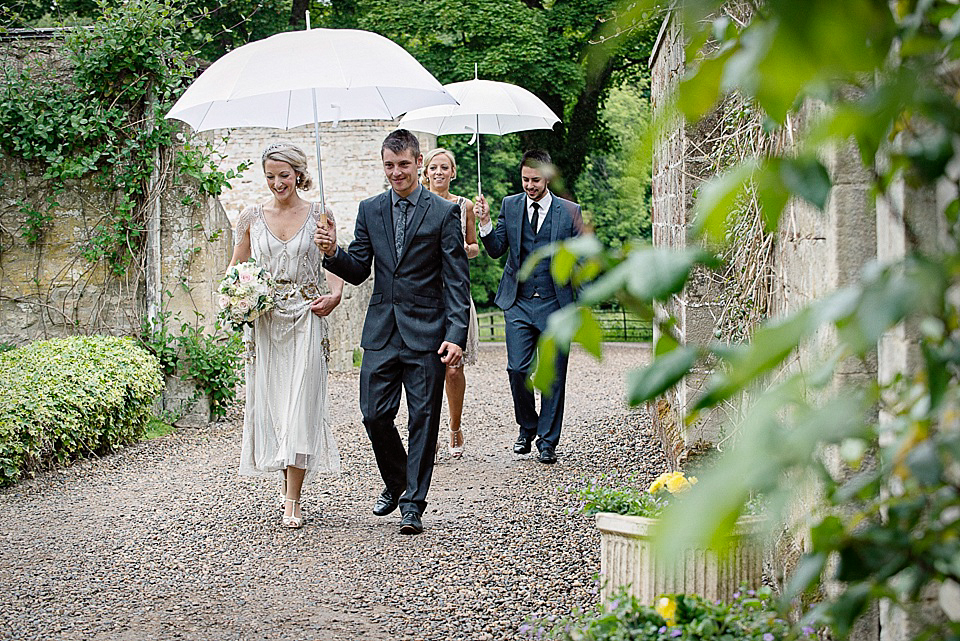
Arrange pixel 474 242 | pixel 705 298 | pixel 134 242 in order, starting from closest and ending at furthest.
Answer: pixel 705 298
pixel 474 242
pixel 134 242

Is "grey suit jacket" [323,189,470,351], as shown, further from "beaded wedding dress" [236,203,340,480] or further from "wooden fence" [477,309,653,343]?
"wooden fence" [477,309,653,343]

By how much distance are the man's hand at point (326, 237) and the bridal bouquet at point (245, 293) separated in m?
0.36

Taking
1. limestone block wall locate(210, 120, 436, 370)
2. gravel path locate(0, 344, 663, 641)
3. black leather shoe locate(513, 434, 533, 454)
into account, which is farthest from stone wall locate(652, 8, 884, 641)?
limestone block wall locate(210, 120, 436, 370)

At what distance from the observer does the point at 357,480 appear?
22.7ft

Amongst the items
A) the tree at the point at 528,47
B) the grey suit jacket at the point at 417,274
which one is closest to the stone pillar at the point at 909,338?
the grey suit jacket at the point at 417,274

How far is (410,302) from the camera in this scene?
5.42 m

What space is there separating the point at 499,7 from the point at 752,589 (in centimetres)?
1469

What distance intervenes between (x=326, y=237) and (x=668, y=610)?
121 inches

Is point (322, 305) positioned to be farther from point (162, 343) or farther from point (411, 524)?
point (162, 343)

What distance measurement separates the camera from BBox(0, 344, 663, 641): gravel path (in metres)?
4.22

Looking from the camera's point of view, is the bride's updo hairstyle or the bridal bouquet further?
the bride's updo hairstyle

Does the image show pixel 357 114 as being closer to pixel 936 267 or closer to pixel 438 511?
pixel 438 511

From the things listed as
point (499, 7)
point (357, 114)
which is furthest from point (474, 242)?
point (499, 7)

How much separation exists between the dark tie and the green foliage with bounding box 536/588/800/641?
9.01 ft
